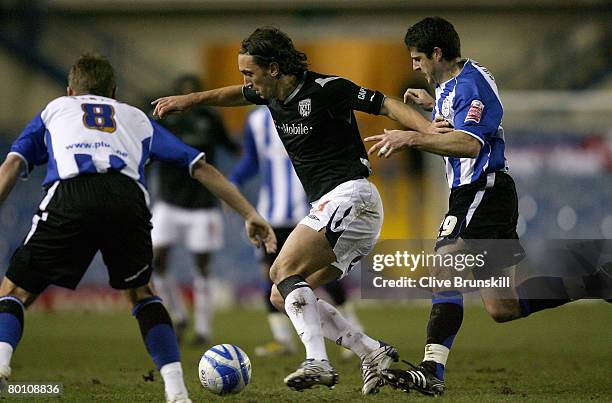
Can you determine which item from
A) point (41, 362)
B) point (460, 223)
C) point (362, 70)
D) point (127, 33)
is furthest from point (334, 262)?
point (127, 33)

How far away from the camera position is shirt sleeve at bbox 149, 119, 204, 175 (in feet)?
20.5

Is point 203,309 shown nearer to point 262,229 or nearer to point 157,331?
point 262,229

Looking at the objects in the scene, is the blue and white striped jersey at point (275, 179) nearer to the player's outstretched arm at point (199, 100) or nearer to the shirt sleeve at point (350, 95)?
the player's outstretched arm at point (199, 100)

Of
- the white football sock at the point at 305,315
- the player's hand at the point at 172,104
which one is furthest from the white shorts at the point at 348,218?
the player's hand at the point at 172,104

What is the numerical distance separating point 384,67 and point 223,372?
45.7 ft

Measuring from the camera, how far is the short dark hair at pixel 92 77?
6.32 m

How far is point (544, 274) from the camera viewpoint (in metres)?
7.14

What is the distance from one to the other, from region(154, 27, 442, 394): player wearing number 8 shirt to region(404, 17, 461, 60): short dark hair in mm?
469

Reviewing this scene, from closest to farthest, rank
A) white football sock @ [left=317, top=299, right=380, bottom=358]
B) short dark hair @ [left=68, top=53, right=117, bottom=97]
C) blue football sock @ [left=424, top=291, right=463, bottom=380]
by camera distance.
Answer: short dark hair @ [left=68, top=53, right=117, bottom=97], blue football sock @ [left=424, top=291, right=463, bottom=380], white football sock @ [left=317, top=299, right=380, bottom=358]

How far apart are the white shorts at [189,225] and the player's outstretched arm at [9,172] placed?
214 inches

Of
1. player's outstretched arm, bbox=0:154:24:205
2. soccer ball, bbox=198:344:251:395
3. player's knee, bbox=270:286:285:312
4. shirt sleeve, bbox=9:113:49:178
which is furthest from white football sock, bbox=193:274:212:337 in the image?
player's outstretched arm, bbox=0:154:24:205

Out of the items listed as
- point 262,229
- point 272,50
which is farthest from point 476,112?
point 262,229

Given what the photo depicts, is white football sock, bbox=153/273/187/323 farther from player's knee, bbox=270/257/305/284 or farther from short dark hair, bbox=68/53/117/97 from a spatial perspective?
short dark hair, bbox=68/53/117/97

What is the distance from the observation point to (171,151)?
6293mm
